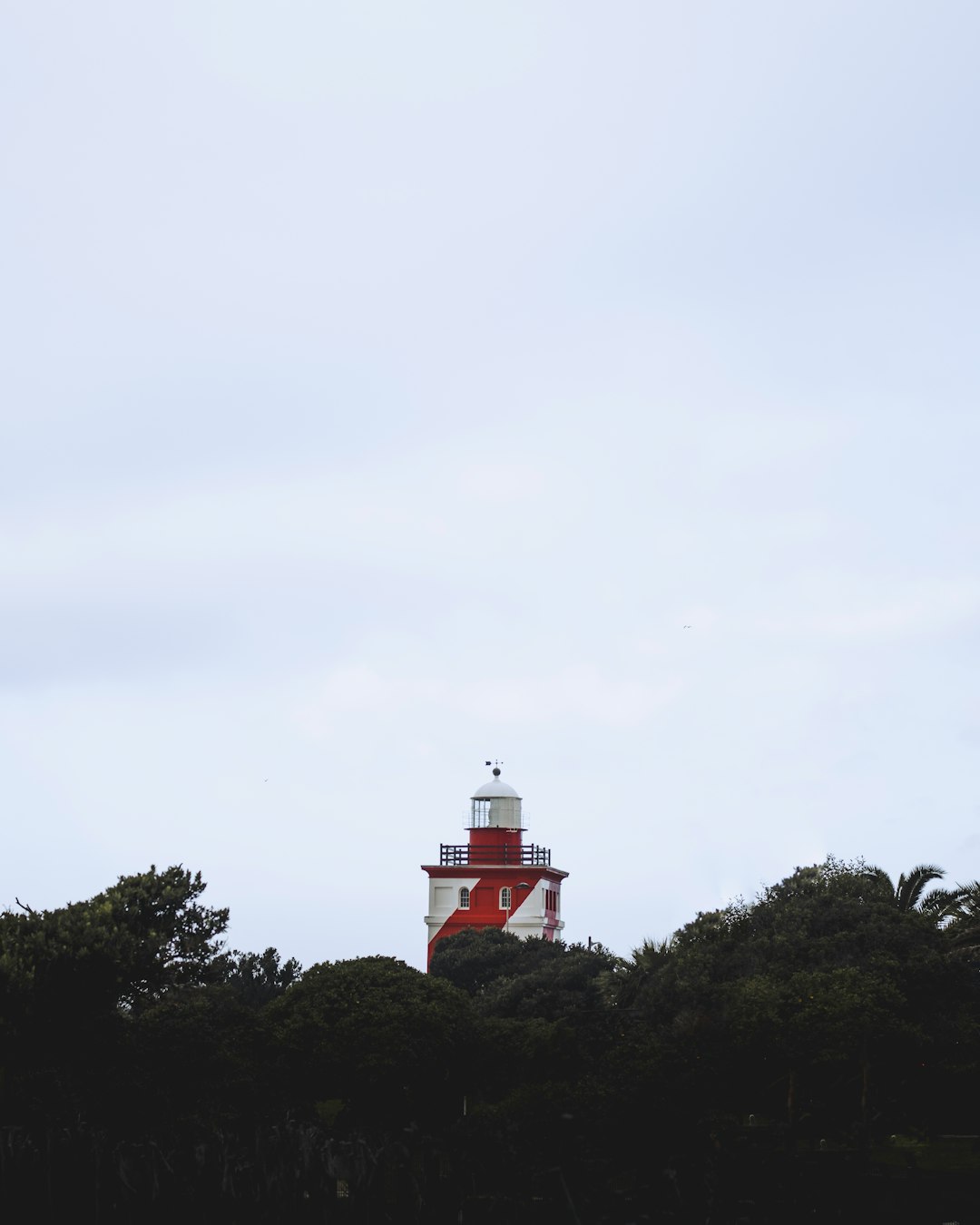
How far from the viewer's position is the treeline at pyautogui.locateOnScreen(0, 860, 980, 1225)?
111 ft

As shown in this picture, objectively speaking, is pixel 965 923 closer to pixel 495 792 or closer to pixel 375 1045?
pixel 375 1045

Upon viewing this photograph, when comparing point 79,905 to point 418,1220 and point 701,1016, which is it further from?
point 418,1220

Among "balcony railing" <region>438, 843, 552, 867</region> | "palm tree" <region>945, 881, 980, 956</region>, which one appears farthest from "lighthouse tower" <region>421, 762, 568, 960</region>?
"palm tree" <region>945, 881, 980, 956</region>

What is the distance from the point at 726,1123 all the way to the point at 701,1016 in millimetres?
10128

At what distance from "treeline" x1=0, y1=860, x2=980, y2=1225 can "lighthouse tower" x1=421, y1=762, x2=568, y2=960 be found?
4354 cm

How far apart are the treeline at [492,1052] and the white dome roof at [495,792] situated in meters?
48.6

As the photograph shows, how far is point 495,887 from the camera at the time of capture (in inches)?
3981

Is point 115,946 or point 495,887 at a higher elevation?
point 495,887

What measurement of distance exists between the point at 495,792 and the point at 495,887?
7.10 m

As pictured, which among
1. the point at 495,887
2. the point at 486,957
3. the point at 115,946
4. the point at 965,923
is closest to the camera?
the point at 115,946

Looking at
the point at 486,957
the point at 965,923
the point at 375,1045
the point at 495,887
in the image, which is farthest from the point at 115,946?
the point at 495,887

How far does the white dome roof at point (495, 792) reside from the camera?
105 metres

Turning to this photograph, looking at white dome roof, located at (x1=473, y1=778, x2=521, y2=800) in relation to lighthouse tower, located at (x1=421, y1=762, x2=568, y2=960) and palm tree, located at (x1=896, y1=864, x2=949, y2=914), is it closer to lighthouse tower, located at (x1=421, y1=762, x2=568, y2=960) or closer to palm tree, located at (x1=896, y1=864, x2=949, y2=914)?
lighthouse tower, located at (x1=421, y1=762, x2=568, y2=960)

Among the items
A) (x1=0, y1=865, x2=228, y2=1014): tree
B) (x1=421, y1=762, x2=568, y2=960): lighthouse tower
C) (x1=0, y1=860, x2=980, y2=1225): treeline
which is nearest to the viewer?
(x1=0, y1=860, x2=980, y2=1225): treeline
